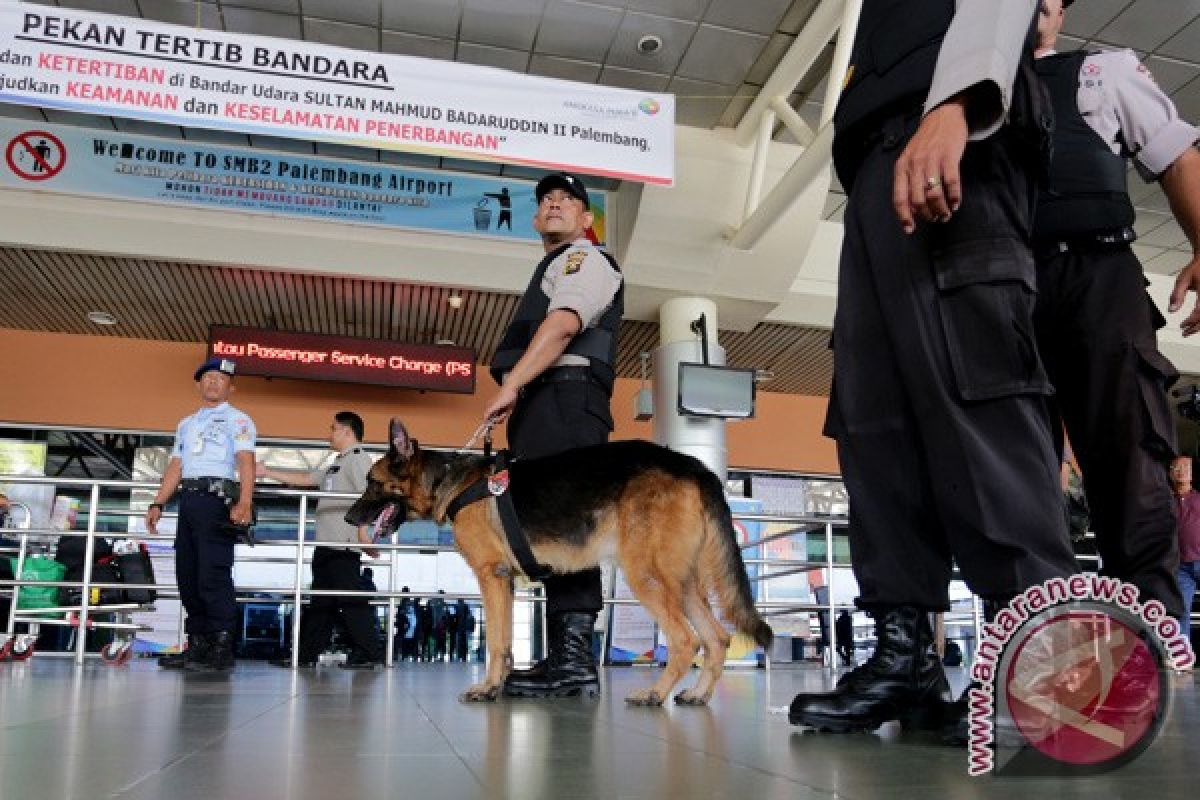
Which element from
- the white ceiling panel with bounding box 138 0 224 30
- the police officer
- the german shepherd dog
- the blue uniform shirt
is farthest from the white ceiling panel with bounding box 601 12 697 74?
the german shepherd dog

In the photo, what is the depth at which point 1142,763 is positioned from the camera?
1.25 meters

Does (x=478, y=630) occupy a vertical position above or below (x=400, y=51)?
below

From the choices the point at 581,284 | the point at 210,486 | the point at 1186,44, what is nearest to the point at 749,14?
the point at 1186,44

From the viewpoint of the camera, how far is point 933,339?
145 cm

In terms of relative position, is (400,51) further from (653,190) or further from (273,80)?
(273,80)

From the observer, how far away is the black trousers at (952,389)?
1.37m

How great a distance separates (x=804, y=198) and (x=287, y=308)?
4.99 metres

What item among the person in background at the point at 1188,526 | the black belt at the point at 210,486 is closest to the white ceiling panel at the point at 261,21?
the black belt at the point at 210,486

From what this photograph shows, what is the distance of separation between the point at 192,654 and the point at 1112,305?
4.67 metres

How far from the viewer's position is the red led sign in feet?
28.2

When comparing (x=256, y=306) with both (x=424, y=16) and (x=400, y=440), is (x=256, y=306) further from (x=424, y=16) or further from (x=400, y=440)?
(x=400, y=440)

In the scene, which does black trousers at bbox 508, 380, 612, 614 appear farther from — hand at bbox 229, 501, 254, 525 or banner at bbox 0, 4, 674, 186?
hand at bbox 229, 501, 254, 525

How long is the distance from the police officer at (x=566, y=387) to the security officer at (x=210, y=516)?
A: 2499 millimetres

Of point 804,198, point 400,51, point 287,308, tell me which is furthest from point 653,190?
point 287,308
